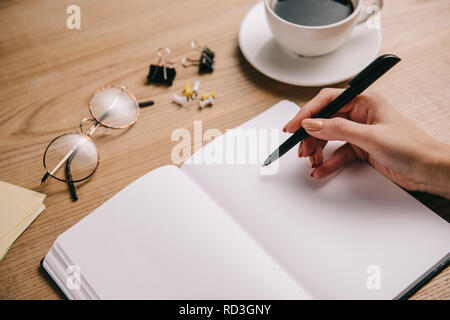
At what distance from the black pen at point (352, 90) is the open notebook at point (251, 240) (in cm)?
5

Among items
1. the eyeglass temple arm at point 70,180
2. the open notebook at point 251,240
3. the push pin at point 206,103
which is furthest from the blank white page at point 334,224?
the eyeglass temple arm at point 70,180

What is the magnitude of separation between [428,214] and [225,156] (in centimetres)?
35

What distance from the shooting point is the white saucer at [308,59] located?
28.5 inches

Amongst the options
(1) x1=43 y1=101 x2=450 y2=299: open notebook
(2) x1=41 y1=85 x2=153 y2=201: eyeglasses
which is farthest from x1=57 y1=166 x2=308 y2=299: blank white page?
(2) x1=41 y1=85 x2=153 y2=201: eyeglasses

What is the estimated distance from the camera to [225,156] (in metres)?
0.64

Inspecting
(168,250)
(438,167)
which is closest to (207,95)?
(168,250)

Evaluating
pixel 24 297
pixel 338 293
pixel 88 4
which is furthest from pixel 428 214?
pixel 88 4

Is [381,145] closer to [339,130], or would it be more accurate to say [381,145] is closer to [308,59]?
[339,130]

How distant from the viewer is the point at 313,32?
65cm

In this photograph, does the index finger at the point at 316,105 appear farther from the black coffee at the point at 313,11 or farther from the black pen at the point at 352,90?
the black coffee at the point at 313,11

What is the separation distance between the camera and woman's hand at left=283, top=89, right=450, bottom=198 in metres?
0.56

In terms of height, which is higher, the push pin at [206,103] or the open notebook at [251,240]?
A: the push pin at [206,103]

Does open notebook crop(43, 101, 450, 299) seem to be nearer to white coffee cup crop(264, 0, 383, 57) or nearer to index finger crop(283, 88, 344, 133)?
index finger crop(283, 88, 344, 133)

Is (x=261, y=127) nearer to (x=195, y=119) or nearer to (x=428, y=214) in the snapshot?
(x=195, y=119)
